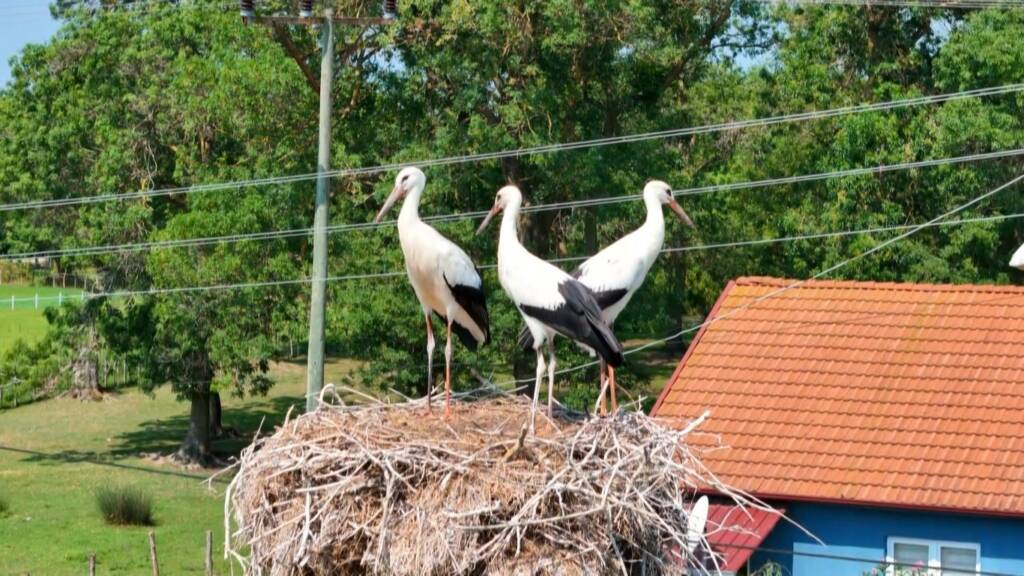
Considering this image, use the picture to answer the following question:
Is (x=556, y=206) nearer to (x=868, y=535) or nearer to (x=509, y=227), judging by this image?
(x=868, y=535)

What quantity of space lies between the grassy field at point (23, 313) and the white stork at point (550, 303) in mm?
31432

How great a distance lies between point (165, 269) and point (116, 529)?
12.1ft

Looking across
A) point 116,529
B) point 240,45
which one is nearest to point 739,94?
point 240,45

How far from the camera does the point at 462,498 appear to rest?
7.40 meters

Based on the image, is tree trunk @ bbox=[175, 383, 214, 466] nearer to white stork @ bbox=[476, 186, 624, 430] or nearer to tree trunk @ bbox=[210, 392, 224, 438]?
tree trunk @ bbox=[210, 392, 224, 438]

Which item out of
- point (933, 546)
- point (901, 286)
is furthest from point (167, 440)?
point (933, 546)

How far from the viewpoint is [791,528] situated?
556 inches

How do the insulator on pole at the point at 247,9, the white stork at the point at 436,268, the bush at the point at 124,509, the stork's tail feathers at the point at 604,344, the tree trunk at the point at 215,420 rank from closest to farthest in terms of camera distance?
the stork's tail feathers at the point at 604,344 < the white stork at the point at 436,268 < the insulator on pole at the point at 247,9 < the bush at the point at 124,509 < the tree trunk at the point at 215,420

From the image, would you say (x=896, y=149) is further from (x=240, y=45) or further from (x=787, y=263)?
(x=240, y=45)

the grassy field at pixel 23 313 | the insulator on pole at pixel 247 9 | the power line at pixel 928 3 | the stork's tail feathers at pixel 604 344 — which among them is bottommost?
the grassy field at pixel 23 313

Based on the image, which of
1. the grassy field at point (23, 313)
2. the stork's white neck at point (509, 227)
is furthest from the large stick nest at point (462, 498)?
the grassy field at point (23, 313)

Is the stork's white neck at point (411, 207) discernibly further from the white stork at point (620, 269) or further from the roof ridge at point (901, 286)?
the roof ridge at point (901, 286)

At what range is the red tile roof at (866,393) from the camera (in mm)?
13781

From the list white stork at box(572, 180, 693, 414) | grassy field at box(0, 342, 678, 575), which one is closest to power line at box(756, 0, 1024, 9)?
grassy field at box(0, 342, 678, 575)
